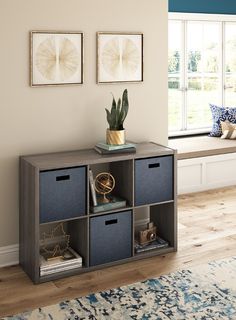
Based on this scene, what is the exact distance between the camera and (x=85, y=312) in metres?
3.07

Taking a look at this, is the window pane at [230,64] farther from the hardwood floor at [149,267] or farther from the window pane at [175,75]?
the hardwood floor at [149,267]

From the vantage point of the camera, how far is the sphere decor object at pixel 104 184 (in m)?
3.75

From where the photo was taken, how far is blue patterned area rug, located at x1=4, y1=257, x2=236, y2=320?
3029mm

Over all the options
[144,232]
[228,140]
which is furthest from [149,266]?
[228,140]

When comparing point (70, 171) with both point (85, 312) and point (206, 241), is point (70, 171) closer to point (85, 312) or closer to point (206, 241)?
point (85, 312)

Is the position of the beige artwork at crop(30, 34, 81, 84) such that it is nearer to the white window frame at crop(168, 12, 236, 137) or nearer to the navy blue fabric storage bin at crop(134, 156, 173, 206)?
the navy blue fabric storage bin at crop(134, 156, 173, 206)

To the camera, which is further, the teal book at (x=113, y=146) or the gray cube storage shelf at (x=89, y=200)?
the teal book at (x=113, y=146)

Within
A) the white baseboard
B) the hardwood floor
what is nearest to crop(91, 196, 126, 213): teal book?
the hardwood floor

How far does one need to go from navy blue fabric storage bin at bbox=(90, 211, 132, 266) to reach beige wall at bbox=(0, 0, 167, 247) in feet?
1.87

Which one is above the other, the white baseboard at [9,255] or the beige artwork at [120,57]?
the beige artwork at [120,57]

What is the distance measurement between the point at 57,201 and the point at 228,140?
300 centimetres

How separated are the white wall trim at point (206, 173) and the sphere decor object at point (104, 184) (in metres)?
1.64

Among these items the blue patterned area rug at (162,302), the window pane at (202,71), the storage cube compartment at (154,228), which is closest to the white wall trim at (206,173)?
the window pane at (202,71)

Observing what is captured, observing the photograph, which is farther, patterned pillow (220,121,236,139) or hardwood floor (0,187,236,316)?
patterned pillow (220,121,236,139)
